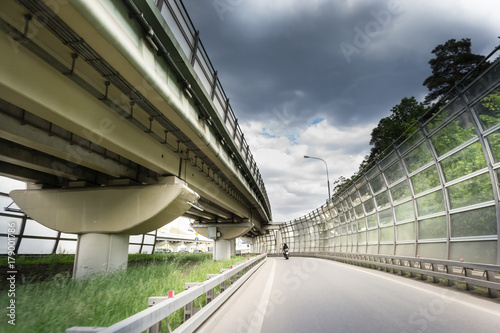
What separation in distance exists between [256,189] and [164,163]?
1592cm

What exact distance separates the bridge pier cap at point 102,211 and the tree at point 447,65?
38.3 meters

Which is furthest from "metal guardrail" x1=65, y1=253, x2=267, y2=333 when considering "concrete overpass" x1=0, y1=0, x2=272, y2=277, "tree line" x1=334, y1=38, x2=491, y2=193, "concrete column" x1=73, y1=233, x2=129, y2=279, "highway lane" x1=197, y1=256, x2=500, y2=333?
"tree line" x1=334, y1=38, x2=491, y2=193

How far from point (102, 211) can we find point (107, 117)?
231 inches

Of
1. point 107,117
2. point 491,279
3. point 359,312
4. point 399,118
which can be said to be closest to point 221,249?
point 399,118

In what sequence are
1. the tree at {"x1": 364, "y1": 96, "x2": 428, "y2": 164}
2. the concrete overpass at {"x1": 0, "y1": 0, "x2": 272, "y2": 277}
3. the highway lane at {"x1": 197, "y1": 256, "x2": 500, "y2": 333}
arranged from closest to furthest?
the highway lane at {"x1": 197, "y1": 256, "x2": 500, "y2": 333} < the concrete overpass at {"x1": 0, "y1": 0, "x2": 272, "y2": 277} < the tree at {"x1": 364, "y1": 96, "x2": 428, "y2": 164}

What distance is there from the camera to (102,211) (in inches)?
484

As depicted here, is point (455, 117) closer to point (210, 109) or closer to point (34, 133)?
point (210, 109)

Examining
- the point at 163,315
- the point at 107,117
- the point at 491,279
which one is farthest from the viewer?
the point at 107,117

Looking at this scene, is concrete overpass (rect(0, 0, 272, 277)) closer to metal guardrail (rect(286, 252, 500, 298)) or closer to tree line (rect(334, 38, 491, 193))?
metal guardrail (rect(286, 252, 500, 298))

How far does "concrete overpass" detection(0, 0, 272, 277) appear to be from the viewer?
5.19m

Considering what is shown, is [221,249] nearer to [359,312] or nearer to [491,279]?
[491,279]

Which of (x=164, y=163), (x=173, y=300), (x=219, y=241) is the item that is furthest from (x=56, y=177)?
(x=219, y=241)

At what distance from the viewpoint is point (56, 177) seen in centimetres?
1323

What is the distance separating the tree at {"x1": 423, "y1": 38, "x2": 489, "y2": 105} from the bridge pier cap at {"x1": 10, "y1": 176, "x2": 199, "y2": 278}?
3830cm
